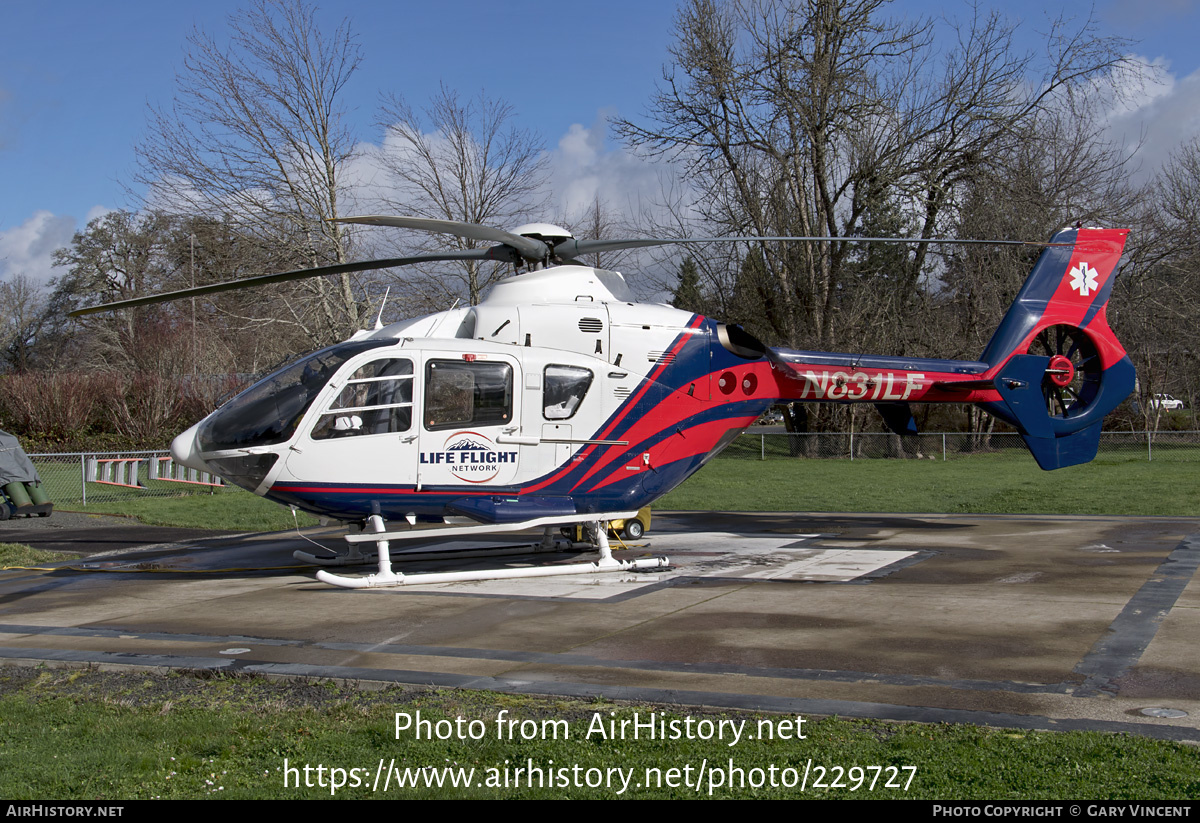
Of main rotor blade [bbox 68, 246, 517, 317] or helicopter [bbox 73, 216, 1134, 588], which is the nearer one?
main rotor blade [bbox 68, 246, 517, 317]

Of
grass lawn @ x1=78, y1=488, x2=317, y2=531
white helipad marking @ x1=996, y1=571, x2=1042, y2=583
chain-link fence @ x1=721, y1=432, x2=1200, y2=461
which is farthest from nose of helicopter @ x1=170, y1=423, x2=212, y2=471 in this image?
chain-link fence @ x1=721, y1=432, x2=1200, y2=461

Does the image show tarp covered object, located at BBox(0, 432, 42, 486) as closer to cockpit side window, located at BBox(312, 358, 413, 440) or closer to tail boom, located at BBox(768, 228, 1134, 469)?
cockpit side window, located at BBox(312, 358, 413, 440)

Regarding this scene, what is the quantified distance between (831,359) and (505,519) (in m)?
5.39

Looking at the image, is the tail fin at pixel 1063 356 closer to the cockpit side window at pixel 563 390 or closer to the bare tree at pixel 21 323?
the cockpit side window at pixel 563 390

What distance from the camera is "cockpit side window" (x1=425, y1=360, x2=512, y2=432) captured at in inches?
449

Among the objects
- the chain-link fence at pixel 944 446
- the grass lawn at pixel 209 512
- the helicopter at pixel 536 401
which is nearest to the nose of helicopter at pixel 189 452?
the helicopter at pixel 536 401

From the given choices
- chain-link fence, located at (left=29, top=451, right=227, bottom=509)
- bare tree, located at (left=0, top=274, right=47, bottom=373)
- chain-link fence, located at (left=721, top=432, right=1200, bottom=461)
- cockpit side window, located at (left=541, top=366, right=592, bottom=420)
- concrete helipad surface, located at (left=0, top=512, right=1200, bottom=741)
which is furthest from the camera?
bare tree, located at (left=0, top=274, right=47, bottom=373)

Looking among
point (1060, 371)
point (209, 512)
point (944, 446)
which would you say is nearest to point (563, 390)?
point (1060, 371)

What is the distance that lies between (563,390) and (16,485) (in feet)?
40.4

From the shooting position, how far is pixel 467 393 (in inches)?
456

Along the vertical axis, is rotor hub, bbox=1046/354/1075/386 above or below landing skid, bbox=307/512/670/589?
above

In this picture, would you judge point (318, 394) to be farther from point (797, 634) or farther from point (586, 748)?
point (586, 748)

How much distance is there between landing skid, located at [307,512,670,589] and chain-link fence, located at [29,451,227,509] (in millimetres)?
12119
